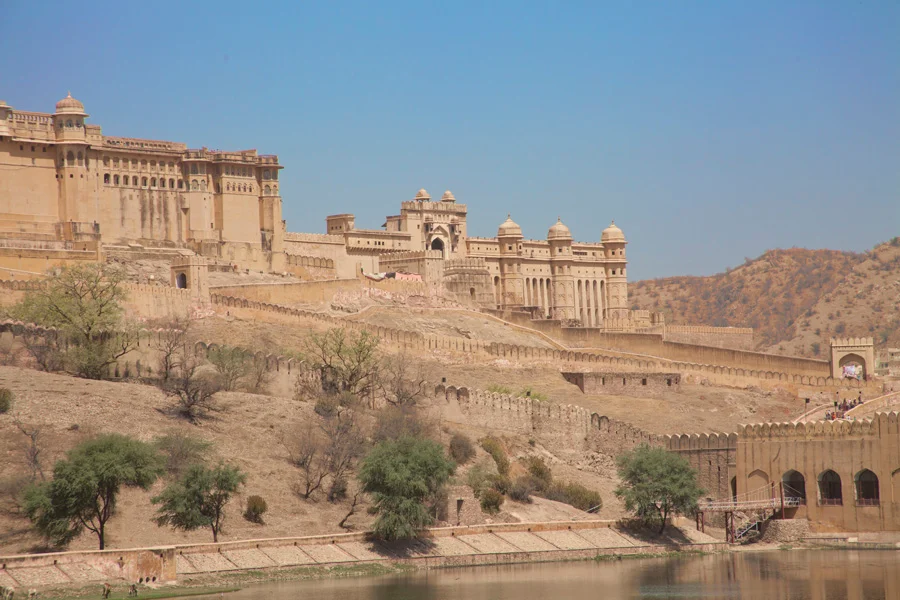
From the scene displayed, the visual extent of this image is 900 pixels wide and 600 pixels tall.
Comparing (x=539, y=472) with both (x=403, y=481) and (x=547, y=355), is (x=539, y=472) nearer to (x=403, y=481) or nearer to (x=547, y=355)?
(x=403, y=481)

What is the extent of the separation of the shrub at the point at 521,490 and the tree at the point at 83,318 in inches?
542

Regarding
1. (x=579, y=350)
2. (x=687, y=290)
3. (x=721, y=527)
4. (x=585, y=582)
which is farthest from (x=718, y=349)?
(x=687, y=290)

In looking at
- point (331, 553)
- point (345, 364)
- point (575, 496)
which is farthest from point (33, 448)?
point (575, 496)

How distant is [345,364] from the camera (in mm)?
59625

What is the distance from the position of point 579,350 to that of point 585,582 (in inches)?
1392

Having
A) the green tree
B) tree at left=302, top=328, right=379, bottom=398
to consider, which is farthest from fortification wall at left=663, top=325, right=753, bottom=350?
the green tree

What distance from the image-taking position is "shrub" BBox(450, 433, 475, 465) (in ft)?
177

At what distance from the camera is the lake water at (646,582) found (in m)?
39.9

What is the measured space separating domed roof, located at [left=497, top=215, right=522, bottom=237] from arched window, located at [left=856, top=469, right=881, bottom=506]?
48.1 m

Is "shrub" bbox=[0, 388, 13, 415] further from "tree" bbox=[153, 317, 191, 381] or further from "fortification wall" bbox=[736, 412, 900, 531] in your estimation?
"fortification wall" bbox=[736, 412, 900, 531]

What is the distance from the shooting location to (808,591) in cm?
4016

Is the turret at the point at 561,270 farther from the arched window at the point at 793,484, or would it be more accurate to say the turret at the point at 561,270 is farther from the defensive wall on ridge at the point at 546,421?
the arched window at the point at 793,484

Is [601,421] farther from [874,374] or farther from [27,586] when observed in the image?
[27,586]

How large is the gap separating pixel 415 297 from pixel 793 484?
107 feet
